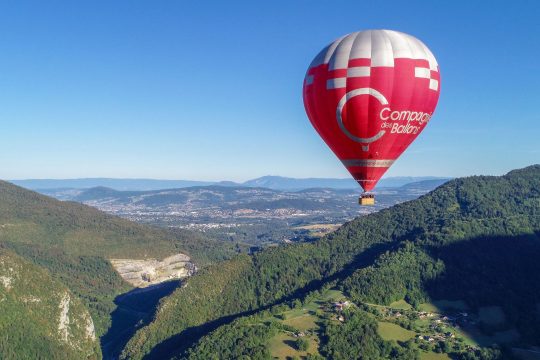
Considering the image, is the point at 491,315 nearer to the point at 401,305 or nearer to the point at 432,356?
the point at 401,305

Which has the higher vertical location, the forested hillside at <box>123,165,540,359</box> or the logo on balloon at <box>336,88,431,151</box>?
the logo on balloon at <box>336,88,431,151</box>

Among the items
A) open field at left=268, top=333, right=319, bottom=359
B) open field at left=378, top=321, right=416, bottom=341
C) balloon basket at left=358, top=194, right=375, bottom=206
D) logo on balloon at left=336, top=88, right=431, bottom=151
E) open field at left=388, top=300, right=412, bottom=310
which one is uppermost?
logo on balloon at left=336, top=88, right=431, bottom=151

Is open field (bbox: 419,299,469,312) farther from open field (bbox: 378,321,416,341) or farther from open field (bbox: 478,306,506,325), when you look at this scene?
open field (bbox: 378,321,416,341)

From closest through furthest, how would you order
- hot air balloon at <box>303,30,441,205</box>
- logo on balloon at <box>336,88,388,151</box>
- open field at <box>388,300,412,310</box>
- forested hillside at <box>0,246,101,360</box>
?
1. hot air balloon at <box>303,30,441,205</box>
2. logo on balloon at <box>336,88,388,151</box>
3. forested hillside at <box>0,246,101,360</box>
4. open field at <box>388,300,412,310</box>

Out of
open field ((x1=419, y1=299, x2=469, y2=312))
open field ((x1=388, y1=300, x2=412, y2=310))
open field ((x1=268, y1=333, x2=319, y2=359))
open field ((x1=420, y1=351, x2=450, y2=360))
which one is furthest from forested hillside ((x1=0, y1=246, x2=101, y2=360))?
open field ((x1=419, y1=299, x2=469, y2=312))

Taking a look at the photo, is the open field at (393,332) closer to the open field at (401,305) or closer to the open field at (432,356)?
the open field at (432,356)

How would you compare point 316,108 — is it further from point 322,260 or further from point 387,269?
point 322,260

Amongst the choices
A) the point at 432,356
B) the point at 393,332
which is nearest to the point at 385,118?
the point at 432,356

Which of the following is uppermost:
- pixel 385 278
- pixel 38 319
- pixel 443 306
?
pixel 385 278

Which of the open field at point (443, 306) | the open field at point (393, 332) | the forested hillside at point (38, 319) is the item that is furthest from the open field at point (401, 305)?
the forested hillside at point (38, 319)
